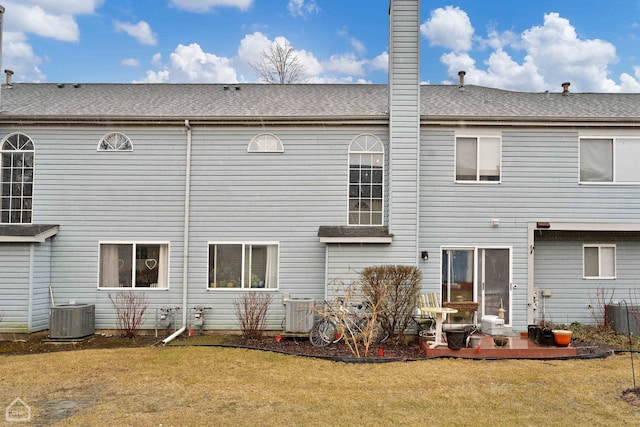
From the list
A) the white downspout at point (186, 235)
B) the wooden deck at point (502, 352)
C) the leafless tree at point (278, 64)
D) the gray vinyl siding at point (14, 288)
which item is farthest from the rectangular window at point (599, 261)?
the leafless tree at point (278, 64)

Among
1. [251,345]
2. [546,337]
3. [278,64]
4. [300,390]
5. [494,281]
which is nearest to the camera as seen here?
[300,390]

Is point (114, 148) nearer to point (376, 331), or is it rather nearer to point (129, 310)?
point (129, 310)

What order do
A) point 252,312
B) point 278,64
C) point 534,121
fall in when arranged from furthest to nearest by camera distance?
point 278,64 → point 534,121 → point 252,312

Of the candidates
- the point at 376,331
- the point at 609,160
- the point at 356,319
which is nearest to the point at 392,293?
the point at 376,331

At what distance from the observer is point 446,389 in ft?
20.7

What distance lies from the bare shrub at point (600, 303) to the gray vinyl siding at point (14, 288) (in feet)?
41.6

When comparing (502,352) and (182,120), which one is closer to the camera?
(502,352)

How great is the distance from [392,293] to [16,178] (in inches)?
348

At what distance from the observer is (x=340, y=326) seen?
8.58 meters

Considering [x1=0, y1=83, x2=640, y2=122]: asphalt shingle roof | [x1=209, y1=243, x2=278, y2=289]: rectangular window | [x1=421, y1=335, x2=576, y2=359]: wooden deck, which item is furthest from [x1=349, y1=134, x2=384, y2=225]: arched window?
[x1=421, y1=335, x2=576, y2=359]: wooden deck

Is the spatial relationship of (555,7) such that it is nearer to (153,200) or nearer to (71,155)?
(153,200)

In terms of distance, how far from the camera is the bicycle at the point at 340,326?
28.5ft

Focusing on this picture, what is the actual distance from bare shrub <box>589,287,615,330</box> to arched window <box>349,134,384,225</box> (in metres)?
5.52

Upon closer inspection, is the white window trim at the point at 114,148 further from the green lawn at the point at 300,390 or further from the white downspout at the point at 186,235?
the green lawn at the point at 300,390
